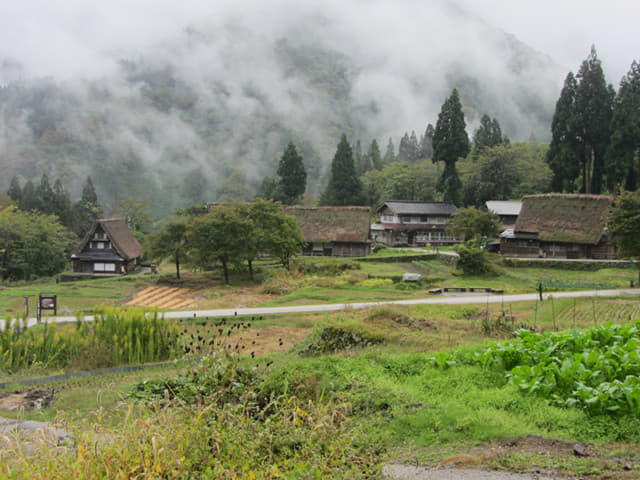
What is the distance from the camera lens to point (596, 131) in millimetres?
42719

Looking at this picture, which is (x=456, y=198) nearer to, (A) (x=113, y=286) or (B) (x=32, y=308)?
(A) (x=113, y=286)

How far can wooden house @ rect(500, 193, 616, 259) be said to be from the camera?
36.7m

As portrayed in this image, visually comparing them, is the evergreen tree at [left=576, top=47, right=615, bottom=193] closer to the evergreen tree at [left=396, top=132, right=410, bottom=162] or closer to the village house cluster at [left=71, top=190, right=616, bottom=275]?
the village house cluster at [left=71, top=190, right=616, bottom=275]

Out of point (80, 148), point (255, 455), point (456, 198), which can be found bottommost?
point (255, 455)

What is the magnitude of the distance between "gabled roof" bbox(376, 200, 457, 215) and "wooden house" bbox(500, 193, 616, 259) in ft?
33.7

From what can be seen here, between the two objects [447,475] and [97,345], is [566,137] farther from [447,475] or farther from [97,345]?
[447,475]

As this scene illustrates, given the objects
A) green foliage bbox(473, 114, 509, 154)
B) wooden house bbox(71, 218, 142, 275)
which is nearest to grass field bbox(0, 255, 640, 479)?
wooden house bbox(71, 218, 142, 275)

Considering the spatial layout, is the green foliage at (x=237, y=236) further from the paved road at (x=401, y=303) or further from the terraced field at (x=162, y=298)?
the paved road at (x=401, y=303)

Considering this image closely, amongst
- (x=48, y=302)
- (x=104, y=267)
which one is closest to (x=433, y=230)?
(x=104, y=267)

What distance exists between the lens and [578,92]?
43875 mm

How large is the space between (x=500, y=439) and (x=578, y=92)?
152ft

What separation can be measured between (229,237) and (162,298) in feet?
20.5

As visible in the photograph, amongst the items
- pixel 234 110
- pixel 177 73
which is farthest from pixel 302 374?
pixel 177 73

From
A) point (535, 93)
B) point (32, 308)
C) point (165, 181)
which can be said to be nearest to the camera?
point (32, 308)
